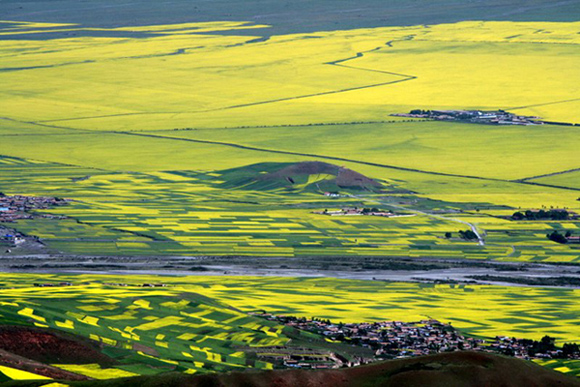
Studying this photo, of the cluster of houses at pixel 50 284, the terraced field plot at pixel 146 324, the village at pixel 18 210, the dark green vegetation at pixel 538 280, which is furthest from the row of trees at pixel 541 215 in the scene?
the cluster of houses at pixel 50 284

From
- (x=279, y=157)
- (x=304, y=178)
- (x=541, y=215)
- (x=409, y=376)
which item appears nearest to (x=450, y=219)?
(x=541, y=215)

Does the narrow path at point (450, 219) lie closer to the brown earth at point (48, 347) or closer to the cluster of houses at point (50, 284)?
the cluster of houses at point (50, 284)

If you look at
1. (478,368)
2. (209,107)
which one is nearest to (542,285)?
(478,368)

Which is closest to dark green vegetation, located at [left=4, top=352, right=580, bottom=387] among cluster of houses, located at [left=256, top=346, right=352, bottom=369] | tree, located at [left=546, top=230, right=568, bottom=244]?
cluster of houses, located at [left=256, top=346, right=352, bottom=369]

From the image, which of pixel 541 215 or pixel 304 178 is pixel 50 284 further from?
pixel 304 178

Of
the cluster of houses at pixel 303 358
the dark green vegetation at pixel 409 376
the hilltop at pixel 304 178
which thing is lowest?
the hilltop at pixel 304 178

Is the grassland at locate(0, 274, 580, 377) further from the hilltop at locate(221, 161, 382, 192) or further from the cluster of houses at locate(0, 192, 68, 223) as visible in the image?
the hilltop at locate(221, 161, 382, 192)
